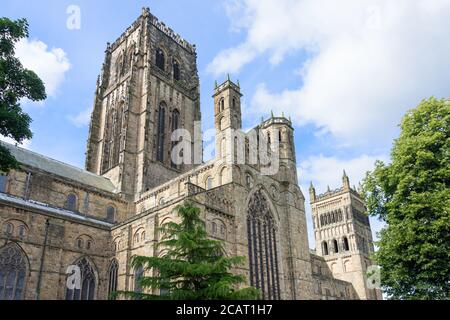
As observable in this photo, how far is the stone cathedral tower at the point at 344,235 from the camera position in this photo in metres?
64.4

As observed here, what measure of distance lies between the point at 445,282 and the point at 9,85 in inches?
798

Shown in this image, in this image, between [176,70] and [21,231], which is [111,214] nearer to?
→ [21,231]

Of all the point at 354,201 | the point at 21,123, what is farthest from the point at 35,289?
the point at 354,201

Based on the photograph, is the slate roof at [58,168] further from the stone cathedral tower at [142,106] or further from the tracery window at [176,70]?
the tracery window at [176,70]

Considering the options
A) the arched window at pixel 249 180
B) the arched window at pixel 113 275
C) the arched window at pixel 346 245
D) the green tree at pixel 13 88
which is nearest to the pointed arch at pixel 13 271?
the arched window at pixel 113 275

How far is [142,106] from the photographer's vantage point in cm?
4662

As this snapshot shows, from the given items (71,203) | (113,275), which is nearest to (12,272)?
(113,275)

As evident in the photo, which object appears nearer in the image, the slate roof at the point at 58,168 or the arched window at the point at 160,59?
the slate roof at the point at 58,168

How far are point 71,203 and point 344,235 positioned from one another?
164 ft

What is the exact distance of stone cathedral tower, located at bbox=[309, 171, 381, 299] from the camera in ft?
211

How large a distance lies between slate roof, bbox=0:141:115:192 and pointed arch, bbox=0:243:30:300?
9.72 meters

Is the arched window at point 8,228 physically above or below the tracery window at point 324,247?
below

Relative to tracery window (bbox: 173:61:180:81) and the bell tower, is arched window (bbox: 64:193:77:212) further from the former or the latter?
tracery window (bbox: 173:61:180:81)

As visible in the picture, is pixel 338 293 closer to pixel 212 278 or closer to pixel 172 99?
pixel 172 99
